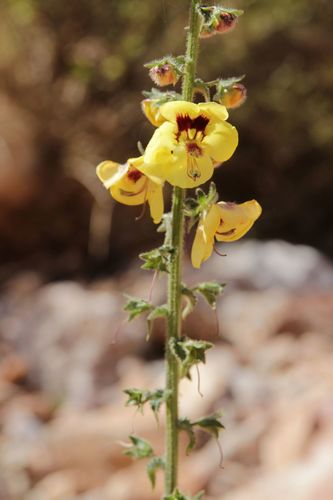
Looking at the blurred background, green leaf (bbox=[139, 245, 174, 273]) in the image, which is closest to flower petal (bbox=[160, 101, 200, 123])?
green leaf (bbox=[139, 245, 174, 273])

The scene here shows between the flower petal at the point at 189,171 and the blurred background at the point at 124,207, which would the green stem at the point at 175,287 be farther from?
the blurred background at the point at 124,207

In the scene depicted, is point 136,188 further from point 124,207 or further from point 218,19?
point 124,207

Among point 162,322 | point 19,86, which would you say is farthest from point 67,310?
point 19,86

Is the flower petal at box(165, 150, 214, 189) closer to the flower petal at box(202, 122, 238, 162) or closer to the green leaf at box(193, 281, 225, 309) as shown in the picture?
the flower petal at box(202, 122, 238, 162)

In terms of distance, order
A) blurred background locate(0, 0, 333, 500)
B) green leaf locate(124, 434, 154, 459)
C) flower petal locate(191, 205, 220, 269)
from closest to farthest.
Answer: flower petal locate(191, 205, 220, 269) < green leaf locate(124, 434, 154, 459) < blurred background locate(0, 0, 333, 500)

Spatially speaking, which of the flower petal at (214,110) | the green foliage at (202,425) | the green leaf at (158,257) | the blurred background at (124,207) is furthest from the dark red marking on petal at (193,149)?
the blurred background at (124,207)

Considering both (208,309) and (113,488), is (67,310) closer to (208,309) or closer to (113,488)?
(208,309)
